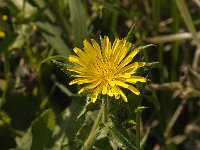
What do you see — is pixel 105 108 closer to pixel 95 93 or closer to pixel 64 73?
pixel 95 93

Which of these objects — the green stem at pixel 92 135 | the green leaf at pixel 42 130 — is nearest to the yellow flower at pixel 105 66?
the green stem at pixel 92 135

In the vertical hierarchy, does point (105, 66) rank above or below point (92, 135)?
above

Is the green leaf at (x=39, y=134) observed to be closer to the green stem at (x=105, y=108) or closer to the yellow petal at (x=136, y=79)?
the green stem at (x=105, y=108)

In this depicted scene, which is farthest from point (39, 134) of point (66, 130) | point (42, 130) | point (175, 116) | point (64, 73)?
point (175, 116)

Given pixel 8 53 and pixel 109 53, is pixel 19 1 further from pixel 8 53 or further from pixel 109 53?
pixel 109 53

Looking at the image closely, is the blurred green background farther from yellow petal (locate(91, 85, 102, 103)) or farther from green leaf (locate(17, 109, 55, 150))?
yellow petal (locate(91, 85, 102, 103))
